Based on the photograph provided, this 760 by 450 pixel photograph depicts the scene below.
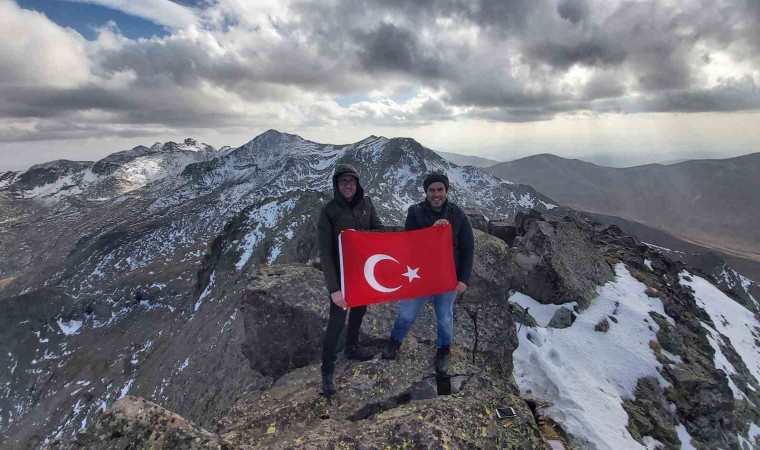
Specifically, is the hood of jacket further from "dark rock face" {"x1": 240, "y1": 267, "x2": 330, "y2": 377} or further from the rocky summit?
"dark rock face" {"x1": 240, "y1": 267, "x2": 330, "y2": 377}

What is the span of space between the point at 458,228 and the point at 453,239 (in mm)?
322

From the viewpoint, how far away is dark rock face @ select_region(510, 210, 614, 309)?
22688 millimetres

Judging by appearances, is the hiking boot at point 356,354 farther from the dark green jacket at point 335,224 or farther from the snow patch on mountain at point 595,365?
the snow patch on mountain at point 595,365

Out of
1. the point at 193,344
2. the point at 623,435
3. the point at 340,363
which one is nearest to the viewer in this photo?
the point at 340,363

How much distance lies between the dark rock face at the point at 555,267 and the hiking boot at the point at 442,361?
15.2m

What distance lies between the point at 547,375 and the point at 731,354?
21738 mm

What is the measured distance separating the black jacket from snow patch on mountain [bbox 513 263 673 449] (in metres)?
7.39

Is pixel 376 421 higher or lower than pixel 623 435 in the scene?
higher

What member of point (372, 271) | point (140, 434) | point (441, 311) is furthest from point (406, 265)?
point (140, 434)

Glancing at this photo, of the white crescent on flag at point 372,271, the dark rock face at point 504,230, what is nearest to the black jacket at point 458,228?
the white crescent on flag at point 372,271

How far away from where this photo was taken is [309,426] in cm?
835

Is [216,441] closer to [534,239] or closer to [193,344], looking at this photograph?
[534,239]

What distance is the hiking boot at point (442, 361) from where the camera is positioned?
986cm

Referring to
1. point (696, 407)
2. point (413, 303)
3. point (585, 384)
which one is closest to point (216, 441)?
point (413, 303)
